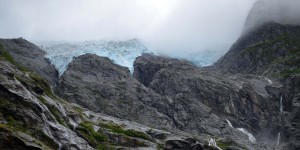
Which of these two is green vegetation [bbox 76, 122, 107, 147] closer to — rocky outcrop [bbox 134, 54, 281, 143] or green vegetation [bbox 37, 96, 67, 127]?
green vegetation [bbox 37, 96, 67, 127]

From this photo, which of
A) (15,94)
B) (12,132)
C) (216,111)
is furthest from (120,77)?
(12,132)

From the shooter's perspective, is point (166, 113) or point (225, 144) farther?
point (166, 113)

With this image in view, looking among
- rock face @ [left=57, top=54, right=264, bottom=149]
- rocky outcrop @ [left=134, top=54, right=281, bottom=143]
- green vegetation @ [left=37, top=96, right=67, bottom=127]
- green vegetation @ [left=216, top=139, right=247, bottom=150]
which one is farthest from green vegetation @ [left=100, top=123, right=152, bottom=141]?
rocky outcrop @ [left=134, top=54, right=281, bottom=143]

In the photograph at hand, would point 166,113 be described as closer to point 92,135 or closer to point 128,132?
point 128,132

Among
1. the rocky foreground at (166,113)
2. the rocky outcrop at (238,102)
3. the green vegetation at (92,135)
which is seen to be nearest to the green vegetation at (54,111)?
the rocky foreground at (166,113)

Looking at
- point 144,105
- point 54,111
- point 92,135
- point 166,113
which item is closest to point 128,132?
point 92,135

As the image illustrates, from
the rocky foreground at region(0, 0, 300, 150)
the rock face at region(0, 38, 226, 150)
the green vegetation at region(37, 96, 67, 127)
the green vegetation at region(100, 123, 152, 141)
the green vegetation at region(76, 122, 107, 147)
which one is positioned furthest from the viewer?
the green vegetation at region(100, 123, 152, 141)

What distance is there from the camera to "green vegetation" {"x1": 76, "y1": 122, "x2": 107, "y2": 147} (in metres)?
95.1

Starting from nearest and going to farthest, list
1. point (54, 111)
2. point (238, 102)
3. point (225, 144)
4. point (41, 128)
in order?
point (41, 128) → point (54, 111) → point (225, 144) → point (238, 102)

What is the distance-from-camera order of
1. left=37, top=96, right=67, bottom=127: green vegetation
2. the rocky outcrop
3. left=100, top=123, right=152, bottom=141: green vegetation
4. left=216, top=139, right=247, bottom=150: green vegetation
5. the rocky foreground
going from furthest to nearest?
the rocky outcrop, left=216, top=139, right=247, bottom=150: green vegetation, left=100, top=123, right=152, bottom=141: green vegetation, the rocky foreground, left=37, top=96, right=67, bottom=127: green vegetation

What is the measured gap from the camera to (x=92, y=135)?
100438mm

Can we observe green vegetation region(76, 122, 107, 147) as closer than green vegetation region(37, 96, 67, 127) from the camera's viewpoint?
No

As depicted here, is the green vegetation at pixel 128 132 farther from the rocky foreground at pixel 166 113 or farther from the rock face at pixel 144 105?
the rock face at pixel 144 105

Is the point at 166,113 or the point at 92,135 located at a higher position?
the point at 166,113
